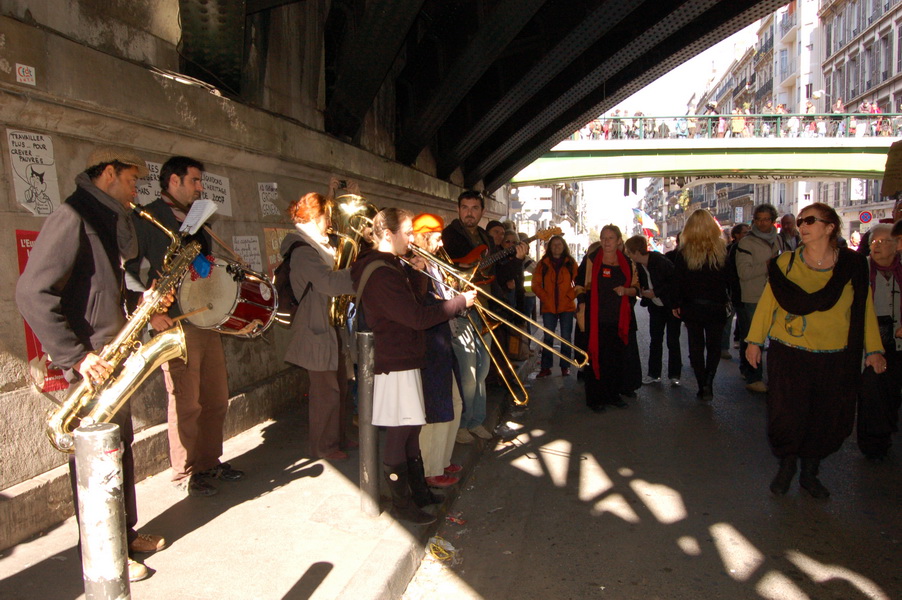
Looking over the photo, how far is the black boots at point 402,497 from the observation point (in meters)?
4.02

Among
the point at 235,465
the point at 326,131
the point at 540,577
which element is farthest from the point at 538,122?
the point at 540,577

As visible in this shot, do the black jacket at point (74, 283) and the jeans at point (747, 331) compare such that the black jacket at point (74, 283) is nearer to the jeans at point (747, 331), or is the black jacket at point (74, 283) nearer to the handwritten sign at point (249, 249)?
the handwritten sign at point (249, 249)

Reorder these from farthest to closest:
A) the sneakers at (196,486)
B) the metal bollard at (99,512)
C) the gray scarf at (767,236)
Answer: the gray scarf at (767,236)
the sneakers at (196,486)
the metal bollard at (99,512)

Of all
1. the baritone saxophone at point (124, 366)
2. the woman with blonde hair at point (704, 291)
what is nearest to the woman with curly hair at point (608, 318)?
the woman with blonde hair at point (704, 291)

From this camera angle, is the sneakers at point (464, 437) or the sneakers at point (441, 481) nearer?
the sneakers at point (441, 481)

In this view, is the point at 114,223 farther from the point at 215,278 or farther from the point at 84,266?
the point at 215,278

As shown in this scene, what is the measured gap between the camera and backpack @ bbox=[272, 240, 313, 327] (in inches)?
196

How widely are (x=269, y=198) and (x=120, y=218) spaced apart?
11.1ft

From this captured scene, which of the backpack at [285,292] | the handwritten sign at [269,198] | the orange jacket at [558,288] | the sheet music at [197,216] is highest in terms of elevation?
the handwritten sign at [269,198]

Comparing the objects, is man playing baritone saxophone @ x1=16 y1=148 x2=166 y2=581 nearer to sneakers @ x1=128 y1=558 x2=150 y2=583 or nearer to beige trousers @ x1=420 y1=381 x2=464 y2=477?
sneakers @ x1=128 y1=558 x2=150 y2=583

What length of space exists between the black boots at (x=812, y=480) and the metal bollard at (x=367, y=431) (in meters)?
2.93

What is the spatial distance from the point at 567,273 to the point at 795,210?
58.7m

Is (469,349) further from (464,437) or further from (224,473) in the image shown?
(224,473)

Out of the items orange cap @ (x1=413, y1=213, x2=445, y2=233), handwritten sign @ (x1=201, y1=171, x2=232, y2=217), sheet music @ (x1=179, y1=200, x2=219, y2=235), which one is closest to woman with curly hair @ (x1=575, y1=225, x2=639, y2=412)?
orange cap @ (x1=413, y1=213, x2=445, y2=233)
